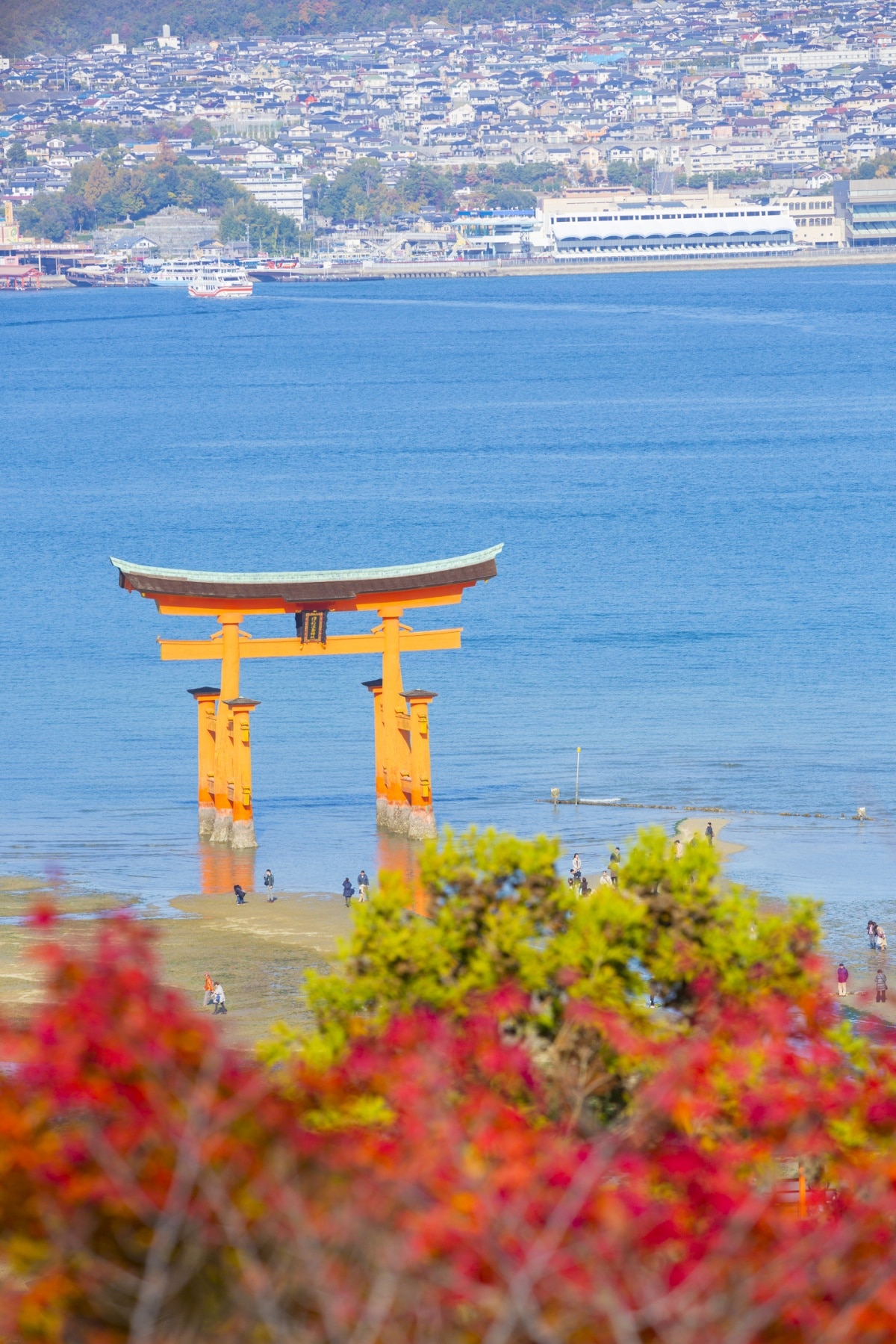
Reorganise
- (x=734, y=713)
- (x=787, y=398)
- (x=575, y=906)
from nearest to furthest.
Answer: (x=575, y=906), (x=734, y=713), (x=787, y=398)

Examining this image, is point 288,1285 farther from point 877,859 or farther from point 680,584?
point 680,584

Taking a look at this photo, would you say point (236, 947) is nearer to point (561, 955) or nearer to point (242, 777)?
point (242, 777)

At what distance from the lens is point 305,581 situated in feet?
110

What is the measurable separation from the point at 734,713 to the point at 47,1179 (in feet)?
129

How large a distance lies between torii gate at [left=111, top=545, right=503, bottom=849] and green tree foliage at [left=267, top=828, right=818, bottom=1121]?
64.7 feet

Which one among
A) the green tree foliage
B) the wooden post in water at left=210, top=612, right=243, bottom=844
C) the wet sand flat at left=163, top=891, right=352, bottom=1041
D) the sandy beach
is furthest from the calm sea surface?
the green tree foliage

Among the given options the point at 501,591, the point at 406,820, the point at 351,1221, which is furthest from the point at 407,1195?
the point at 501,591

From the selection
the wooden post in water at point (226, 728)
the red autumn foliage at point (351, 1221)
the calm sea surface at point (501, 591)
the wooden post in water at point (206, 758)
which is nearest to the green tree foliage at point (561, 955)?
the red autumn foliage at point (351, 1221)

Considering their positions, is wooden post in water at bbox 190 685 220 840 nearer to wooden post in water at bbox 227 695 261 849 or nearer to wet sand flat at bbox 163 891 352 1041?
wooden post in water at bbox 227 695 261 849

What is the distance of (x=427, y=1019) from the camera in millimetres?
11125

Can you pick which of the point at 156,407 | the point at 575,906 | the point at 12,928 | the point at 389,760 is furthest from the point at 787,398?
the point at 575,906

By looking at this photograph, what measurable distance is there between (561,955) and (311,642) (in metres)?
22.1

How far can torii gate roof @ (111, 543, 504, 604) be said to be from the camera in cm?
3334

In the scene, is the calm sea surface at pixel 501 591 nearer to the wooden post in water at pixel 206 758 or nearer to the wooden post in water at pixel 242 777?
the wooden post in water at pixel 242 777
